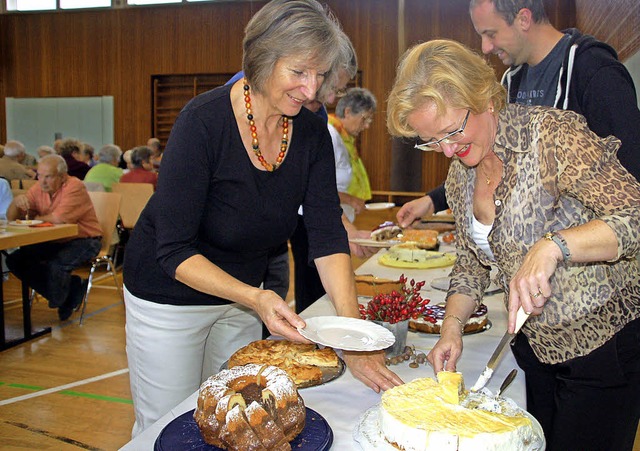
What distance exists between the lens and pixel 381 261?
9.20ft

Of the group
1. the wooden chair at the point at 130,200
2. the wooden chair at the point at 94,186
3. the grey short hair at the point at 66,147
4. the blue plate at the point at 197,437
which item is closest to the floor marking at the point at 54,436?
the blue plate at the point at 197,437

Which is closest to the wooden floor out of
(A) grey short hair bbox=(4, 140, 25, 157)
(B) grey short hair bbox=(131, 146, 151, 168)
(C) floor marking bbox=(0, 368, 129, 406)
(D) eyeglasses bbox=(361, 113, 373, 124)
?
(C) floor marking bbox=(0, 368, 129, 406)

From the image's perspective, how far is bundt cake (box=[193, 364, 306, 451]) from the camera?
0.97m

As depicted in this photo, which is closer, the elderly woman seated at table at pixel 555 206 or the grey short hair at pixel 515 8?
the elderly woman seated at table at pixel 555 206

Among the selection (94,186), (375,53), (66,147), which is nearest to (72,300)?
(94,186)

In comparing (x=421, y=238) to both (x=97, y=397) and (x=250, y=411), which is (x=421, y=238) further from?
(x=250, y=411)

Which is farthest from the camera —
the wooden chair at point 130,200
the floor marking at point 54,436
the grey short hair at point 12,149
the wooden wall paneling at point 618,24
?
the grey short hair at point 12,149

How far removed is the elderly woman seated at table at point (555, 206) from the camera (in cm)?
131

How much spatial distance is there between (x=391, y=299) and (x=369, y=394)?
0.93 ft

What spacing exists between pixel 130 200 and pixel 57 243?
1.23m

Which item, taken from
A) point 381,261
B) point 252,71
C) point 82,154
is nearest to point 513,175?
point 252,71

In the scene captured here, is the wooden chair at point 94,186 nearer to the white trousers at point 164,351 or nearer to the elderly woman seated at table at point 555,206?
the white trousers at point 164,351

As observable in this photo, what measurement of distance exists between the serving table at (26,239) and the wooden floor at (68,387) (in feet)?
0.21

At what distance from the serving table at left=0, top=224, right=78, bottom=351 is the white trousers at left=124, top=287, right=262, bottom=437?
8.49ft
